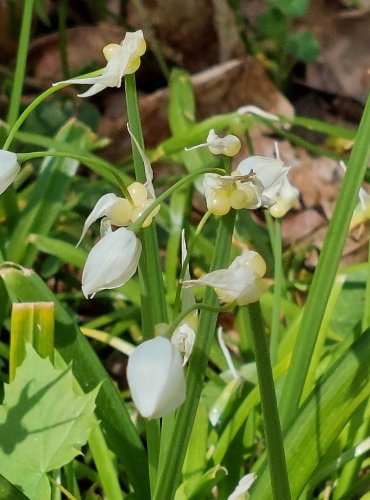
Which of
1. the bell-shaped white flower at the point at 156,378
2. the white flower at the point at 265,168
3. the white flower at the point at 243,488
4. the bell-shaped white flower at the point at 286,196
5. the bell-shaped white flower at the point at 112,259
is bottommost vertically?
the white flower at the point at 243,488

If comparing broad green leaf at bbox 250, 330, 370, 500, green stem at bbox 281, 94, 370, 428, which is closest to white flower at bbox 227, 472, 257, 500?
broad green leaf at bbox 250, 330, 370, 500

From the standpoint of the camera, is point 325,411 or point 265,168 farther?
point 325,411

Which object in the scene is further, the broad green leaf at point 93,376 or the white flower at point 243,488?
the broad green leaf at point 93,376

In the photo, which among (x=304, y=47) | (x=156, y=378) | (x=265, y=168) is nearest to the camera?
(x=156, y=378)

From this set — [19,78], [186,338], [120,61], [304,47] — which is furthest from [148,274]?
[304,47]

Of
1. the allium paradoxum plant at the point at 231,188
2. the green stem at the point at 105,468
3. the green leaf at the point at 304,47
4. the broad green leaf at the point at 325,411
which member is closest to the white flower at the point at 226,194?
the allium paradoxum plant at the point at 231,188

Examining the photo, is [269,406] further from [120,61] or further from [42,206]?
[42,206]

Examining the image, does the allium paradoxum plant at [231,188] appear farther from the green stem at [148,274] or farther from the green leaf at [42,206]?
the green leaf at [42,206]
